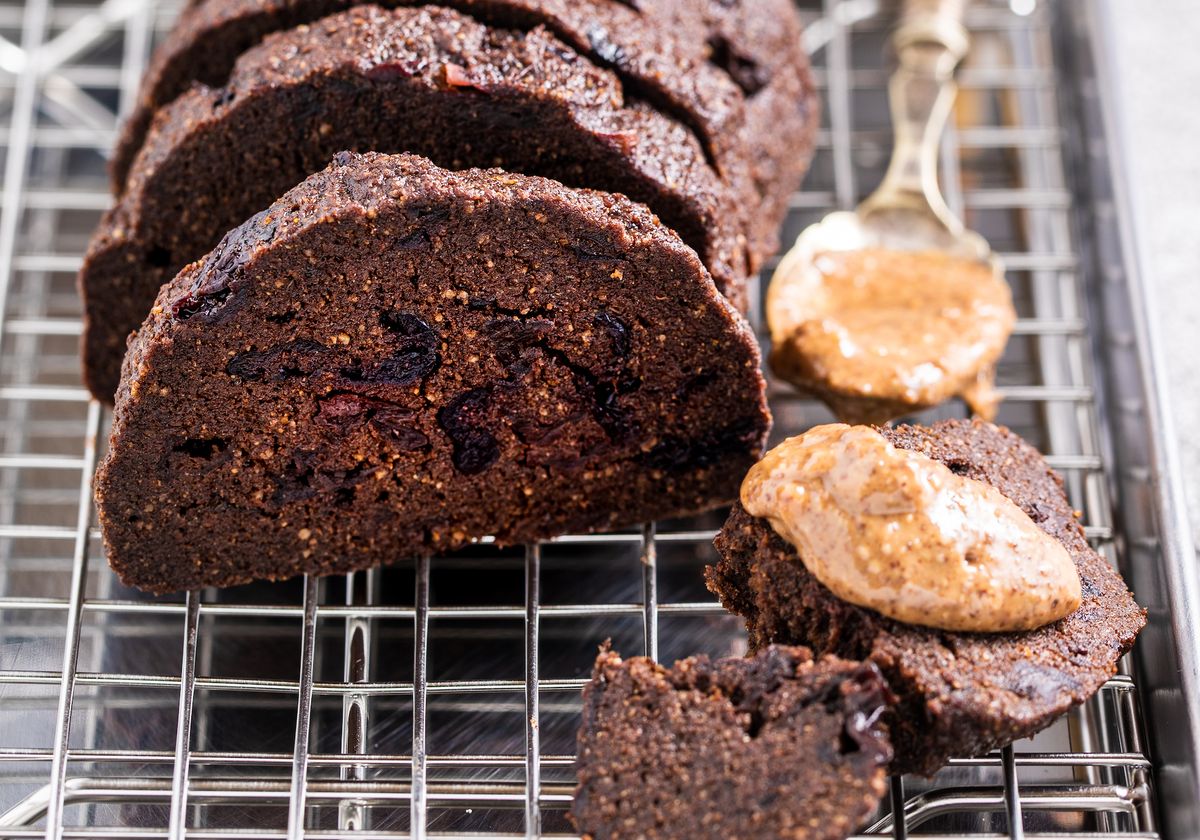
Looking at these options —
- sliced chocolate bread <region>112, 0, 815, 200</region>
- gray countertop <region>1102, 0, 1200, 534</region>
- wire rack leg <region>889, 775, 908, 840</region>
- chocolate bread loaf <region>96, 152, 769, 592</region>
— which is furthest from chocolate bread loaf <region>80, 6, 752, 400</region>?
gray countertop <region>1102, 0, 1200, 534</region>

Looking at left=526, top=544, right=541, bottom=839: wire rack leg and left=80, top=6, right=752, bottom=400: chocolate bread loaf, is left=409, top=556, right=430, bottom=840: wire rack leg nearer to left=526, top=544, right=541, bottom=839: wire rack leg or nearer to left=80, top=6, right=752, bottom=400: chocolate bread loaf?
left=526, top=544, right=541, bottom=839: wire rack leg

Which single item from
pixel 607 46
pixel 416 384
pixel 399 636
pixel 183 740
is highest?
pixel 607 46

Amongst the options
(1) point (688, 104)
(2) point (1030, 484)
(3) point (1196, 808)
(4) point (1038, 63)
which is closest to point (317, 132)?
(1) point (688, 104)

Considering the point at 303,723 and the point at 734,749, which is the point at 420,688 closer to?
the point at 303,723

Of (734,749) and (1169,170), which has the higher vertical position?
(1169,170)

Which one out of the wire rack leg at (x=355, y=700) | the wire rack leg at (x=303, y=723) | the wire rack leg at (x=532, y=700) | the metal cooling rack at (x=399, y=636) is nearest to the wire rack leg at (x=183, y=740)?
the metal cooling rack at (x=399, y=636)

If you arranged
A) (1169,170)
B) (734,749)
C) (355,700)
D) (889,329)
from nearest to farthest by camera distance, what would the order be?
1. (734,749)
2. (355,700)
3. (889,329)
4. (1169,170)

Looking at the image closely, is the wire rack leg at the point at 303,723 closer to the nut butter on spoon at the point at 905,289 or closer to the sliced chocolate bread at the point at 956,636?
the sliced chocolate bread at the point at 956,636

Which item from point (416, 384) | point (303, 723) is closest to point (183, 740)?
point (303, 723)
